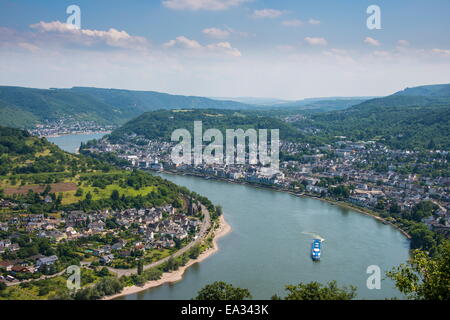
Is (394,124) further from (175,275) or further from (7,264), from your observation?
(7,264)

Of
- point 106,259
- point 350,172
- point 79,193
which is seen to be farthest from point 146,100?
point 106,259

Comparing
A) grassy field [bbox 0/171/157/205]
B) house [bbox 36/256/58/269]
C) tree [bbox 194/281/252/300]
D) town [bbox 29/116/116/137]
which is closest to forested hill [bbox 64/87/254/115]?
town [bbox 29/116/116/137]

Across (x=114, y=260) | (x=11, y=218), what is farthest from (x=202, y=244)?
(x=11, y=218)

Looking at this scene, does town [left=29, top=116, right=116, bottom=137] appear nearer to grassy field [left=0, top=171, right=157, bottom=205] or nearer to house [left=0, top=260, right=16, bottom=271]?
grassy field [left=0, top=171, right=157, bottom=205]

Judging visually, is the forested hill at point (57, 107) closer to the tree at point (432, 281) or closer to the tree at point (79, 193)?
the tree at point (79, 193)

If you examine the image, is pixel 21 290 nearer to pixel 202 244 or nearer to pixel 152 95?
pixel 202 244
